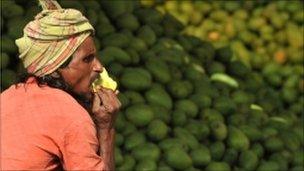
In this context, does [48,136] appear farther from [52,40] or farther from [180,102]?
[180,102]

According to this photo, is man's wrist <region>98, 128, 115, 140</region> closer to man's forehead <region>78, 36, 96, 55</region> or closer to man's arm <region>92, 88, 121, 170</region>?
man's arm <region>92, 88, 121, 170</region>

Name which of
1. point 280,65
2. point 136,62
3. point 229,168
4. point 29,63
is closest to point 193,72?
point 136,62

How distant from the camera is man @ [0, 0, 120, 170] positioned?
2277 millimetres

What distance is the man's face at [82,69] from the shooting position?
2432 millimetres

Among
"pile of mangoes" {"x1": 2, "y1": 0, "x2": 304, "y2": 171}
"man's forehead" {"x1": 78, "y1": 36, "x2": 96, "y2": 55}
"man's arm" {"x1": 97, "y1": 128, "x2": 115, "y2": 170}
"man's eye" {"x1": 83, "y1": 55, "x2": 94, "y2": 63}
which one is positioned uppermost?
"man's forehead" {"x1": 78, "y1": 36, "x2": 96, "y2": 55}

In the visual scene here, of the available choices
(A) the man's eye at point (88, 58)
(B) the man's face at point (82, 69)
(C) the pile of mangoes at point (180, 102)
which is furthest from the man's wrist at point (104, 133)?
Answer: (C) the pile of mangoes at point (180, 102)

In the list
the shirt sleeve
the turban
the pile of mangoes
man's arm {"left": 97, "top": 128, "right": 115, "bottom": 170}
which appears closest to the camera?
the shirt sleeve

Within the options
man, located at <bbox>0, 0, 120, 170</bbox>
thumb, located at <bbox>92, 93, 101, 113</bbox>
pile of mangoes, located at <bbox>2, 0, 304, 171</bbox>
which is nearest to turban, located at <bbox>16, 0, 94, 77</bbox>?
man, located at <bbox>0, 0, 120, 170</bbox>

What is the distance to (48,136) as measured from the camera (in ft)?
7.49

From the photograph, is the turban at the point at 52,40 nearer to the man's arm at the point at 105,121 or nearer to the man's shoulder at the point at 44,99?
the man's shoulder at the point at 44,99

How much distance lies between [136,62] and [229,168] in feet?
3.55

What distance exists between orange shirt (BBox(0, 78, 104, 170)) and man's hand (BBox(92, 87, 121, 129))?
0.25 meters

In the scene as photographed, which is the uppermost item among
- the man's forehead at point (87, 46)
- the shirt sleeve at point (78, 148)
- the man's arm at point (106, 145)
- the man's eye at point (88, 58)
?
the man's forehead at point (87, 46)

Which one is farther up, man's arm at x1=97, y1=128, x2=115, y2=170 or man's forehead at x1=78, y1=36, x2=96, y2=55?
man's forehead at x1=78, y1=36, x2=96, y2=55
